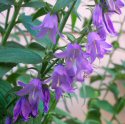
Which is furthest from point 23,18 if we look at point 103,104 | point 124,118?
point 124,118

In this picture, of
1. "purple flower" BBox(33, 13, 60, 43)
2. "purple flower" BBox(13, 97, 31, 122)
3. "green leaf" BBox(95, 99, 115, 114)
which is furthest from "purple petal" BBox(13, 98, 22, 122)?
"green leaf" BBox(95, 99, 115, 114)

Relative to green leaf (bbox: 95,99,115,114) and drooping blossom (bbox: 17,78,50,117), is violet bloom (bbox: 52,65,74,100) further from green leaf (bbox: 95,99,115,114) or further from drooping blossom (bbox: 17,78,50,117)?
green leaf (bbox: 95,99,115,114)

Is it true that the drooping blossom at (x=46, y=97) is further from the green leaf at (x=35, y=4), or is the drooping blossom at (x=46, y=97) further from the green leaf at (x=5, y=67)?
the green leaf at (x=35, y=4)

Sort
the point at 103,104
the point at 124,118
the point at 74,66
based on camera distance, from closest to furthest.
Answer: the point at 74,66 → the point at 103,104 → the point at 124,118

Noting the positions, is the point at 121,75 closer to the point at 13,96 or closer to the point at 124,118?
the point at 124,118

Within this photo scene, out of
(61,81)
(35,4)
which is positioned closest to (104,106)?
(35,4)

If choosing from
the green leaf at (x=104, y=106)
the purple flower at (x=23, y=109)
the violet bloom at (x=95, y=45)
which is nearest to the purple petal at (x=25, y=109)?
the purple flower at (x=23, y=109)

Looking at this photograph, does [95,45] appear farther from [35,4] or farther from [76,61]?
[35,4]
